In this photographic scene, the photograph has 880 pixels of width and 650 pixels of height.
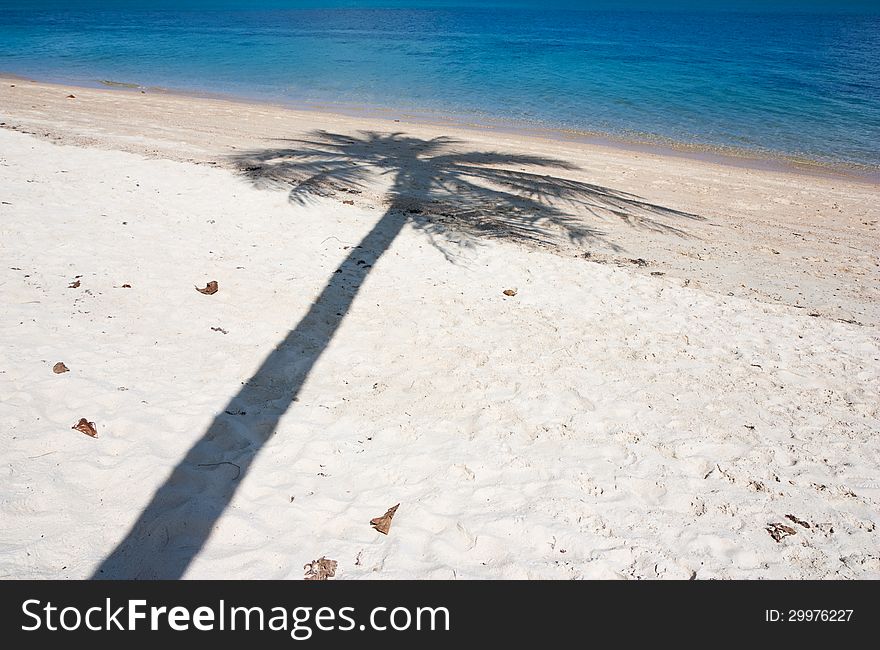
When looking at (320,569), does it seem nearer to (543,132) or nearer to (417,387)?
(417,387)

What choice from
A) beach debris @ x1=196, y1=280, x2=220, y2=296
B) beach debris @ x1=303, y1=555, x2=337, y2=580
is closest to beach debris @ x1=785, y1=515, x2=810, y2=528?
beach debris @ x1=303, y1=555, x2=337, y2=580

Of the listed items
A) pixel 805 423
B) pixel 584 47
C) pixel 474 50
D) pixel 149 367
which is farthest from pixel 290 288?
pixel 584 47

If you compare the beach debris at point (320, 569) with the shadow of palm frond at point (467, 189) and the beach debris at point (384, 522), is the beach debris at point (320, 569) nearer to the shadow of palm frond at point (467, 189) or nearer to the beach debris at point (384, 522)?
the beach debris at point (384, 522)

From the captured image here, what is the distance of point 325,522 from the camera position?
3.38 m

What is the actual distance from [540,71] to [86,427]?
32337 mm

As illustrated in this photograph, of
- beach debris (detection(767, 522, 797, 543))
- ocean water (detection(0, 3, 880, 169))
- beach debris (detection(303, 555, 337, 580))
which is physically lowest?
beach debris (detection(303, 555, 337, 580))

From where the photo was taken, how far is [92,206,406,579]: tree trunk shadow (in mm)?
3039

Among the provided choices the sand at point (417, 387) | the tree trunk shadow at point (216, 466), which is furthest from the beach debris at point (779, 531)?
the tree trunk shadow at point (216, 466)

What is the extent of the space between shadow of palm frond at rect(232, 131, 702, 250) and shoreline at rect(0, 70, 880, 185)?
572cm

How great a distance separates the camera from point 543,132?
1912 cm

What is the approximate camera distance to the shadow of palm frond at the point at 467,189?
8.56 metres
